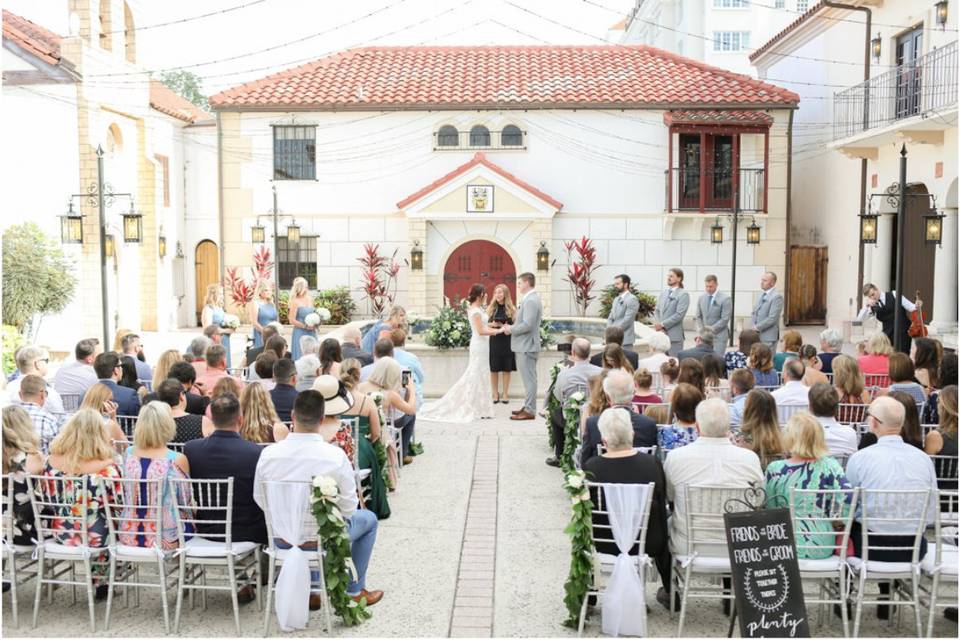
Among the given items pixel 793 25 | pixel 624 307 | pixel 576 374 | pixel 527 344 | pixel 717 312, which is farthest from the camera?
pixel 793 25

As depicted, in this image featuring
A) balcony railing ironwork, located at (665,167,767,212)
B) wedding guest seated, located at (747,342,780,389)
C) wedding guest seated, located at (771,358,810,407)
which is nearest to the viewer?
wedding guest seated, located at (771,358,810,407)

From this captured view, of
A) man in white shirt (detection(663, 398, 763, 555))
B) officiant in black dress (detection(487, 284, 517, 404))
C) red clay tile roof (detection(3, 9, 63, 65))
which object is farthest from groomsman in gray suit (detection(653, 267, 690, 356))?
red clay tile roof (detection(3, 9, 63, 65))

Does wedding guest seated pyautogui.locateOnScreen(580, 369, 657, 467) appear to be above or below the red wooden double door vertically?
below

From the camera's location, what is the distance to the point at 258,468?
5.98 meters

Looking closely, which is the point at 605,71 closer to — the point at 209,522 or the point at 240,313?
the point at 240,313

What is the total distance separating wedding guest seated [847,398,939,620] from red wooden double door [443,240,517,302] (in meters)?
18.3

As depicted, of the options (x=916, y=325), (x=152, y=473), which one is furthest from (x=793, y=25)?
(x=152, y=473)

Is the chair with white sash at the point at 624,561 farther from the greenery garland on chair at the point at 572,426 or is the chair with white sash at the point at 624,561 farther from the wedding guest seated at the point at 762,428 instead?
the greenery garland on chair at the point at 572,426

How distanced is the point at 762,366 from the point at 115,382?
6127mm

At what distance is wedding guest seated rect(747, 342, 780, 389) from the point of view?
31.4 feet

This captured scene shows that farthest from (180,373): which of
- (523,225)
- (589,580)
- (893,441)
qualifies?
(523,225)

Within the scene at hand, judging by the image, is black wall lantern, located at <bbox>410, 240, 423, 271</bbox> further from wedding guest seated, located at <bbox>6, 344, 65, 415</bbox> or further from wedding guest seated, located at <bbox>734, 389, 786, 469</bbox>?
wedding guest seated, located at <bbox>734, 389, 786, 469</bbox>

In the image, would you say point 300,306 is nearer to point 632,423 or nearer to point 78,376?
point 78,376

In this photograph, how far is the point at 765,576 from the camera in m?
5.50
